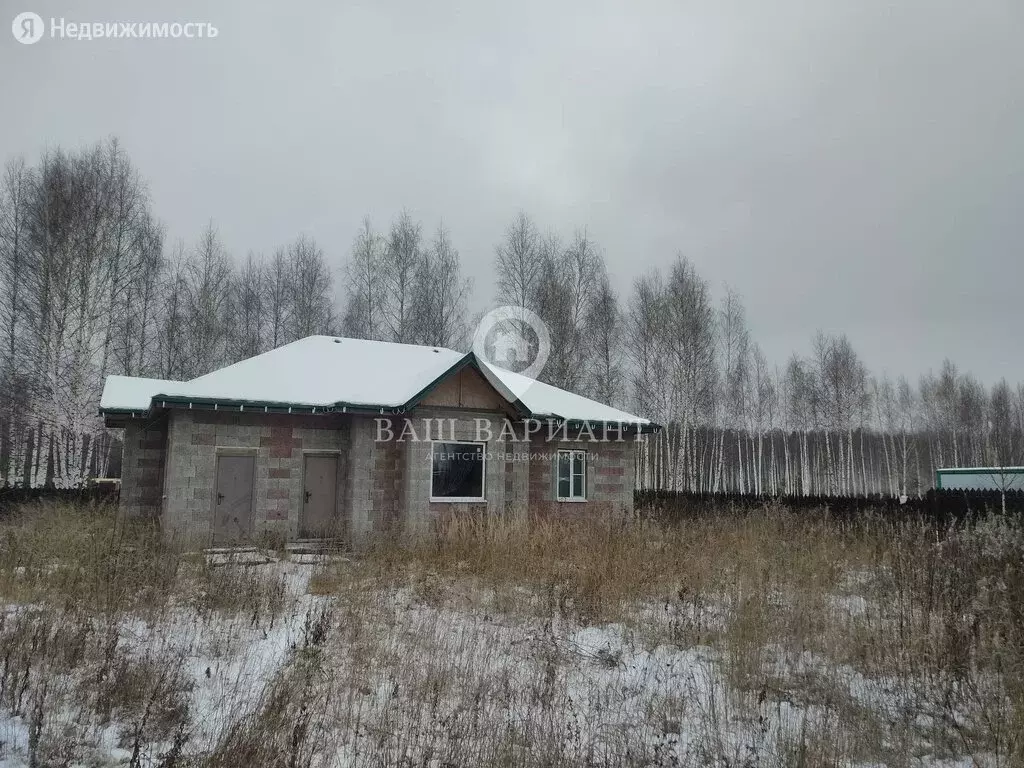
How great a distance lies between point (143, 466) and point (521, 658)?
40.1 feet

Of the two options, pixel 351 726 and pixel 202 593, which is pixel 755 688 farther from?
pixel 202 593

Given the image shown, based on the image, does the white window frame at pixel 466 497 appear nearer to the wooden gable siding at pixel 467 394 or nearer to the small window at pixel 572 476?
the wooden gable siding at pixel 467 394

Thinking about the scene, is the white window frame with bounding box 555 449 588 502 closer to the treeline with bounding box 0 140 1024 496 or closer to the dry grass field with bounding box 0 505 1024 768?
the dry grass field with bounding box 0 505 1024 768

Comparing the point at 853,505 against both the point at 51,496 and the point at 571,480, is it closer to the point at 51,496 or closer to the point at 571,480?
the point at 571,480

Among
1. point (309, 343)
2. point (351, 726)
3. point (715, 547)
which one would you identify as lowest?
point (351, 726)

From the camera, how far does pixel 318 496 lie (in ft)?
47.6

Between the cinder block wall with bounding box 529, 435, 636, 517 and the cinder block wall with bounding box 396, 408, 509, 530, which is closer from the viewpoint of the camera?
the cinder block wall with bounding box 396, 408, 509, 530

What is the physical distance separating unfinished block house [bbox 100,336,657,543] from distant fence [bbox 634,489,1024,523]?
401 cm

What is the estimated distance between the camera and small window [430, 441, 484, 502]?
1477 cm

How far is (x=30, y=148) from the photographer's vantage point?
75.8 feet

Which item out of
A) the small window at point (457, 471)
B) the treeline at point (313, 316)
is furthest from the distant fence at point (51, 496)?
the small window at point (457, 471)

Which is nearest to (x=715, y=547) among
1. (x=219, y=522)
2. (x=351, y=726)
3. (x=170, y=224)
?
(x=351, y=726)

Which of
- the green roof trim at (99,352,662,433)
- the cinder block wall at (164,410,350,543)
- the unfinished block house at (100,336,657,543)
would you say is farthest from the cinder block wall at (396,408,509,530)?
the cinder block wall at (164,410,350,543)

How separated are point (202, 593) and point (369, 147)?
2060cm
